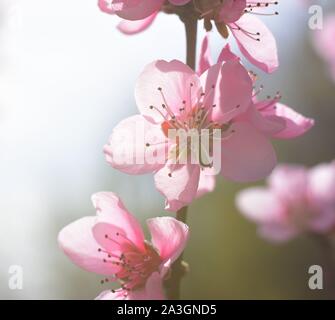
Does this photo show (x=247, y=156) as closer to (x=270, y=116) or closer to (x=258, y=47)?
(x=270, y=116)

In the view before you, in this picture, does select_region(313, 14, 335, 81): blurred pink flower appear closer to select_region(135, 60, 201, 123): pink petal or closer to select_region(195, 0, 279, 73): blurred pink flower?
select_region(195, 0, 279, 73): blurred pink flower

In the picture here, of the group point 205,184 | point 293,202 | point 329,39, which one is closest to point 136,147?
point 205,184

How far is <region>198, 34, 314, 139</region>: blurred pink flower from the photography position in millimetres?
1028

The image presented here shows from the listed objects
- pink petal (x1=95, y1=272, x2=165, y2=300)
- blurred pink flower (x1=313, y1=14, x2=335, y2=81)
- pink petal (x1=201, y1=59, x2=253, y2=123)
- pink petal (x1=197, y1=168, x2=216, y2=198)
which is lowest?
pink petal (x1=95, y1=272, x2=165, y2=300)

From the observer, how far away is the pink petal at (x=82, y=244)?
1067 millimetres

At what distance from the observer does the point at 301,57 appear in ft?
13.7

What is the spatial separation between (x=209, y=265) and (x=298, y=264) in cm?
44

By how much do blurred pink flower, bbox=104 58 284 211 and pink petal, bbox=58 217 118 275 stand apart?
12 cm

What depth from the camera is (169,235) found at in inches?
38.5

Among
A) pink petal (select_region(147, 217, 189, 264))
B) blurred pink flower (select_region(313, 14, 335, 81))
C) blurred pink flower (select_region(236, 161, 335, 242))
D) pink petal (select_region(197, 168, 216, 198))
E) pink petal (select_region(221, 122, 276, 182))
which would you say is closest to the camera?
pink petal (select_region(147, 217, 189, 264))

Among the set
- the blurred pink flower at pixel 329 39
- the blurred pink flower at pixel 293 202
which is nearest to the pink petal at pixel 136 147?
the blurred pink flower at pixel 293 202

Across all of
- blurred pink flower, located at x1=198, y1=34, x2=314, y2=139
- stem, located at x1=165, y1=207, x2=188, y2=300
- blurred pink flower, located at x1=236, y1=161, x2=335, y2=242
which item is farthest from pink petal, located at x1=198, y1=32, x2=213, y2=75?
blurred pink flower, located at x1=236, y1=161, x2=335, y2=242

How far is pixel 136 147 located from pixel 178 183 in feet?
0.32

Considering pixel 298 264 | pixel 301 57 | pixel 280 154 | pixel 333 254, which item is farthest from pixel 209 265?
pixel 301 57
